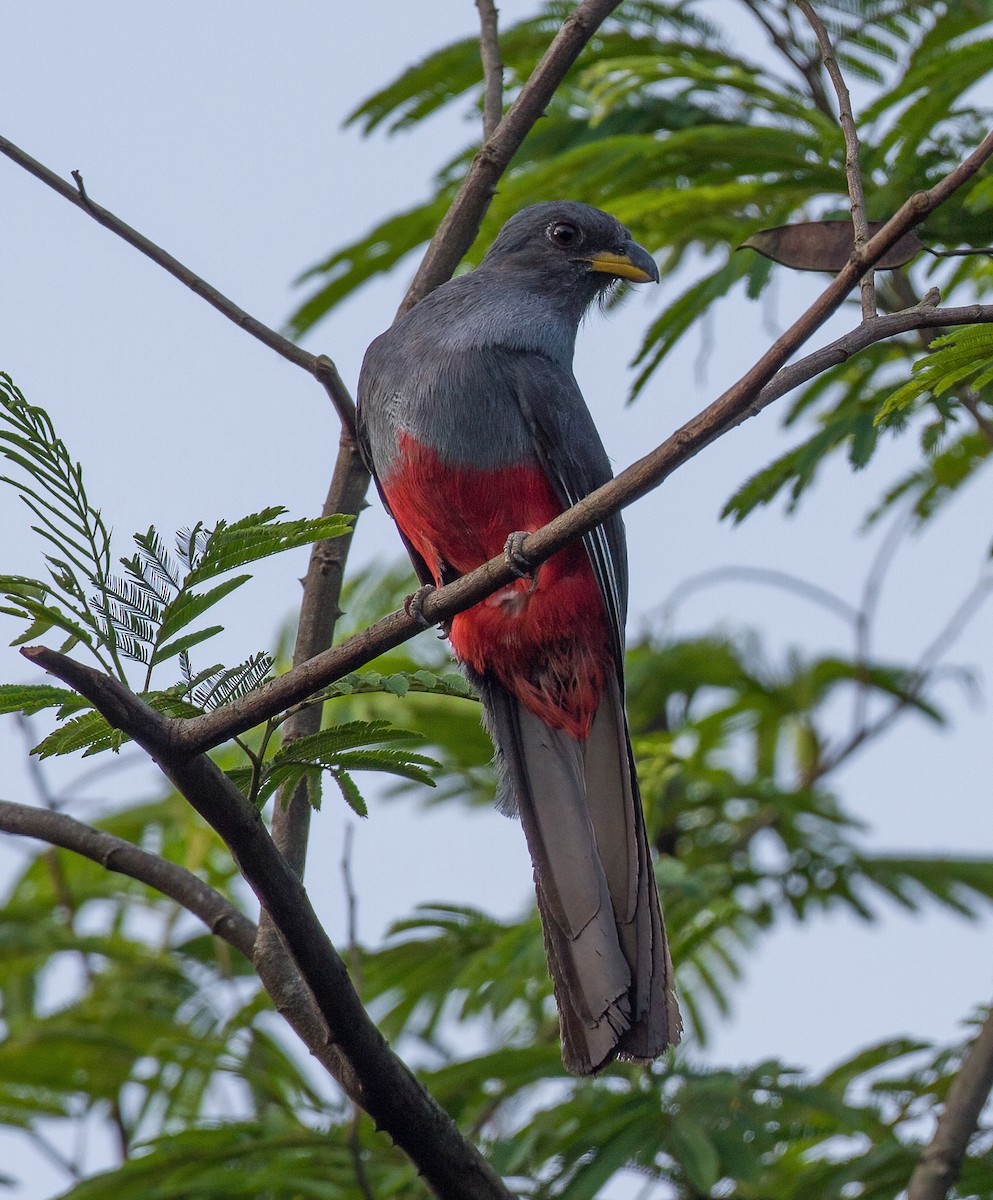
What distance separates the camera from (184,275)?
3820 mm

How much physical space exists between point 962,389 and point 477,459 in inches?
51.3

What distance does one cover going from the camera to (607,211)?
15.3 feet

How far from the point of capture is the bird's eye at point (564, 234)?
4762 mm

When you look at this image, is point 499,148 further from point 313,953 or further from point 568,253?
point 313,953

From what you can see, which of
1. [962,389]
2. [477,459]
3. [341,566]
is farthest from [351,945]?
[962,389]

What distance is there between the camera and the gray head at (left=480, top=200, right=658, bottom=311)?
4.66 metres

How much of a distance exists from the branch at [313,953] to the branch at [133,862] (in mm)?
590

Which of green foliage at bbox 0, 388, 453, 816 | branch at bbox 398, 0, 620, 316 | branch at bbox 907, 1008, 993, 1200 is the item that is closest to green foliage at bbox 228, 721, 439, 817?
green foliage at bbox 0, 388, 453, 816

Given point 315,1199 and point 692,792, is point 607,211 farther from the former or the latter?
point 315,1199

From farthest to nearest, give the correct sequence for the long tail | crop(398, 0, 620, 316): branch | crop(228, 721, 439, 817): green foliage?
crop(398, 0, 620, 316): branch < the long tail < crop(228, 721, 439, 817): green foliage

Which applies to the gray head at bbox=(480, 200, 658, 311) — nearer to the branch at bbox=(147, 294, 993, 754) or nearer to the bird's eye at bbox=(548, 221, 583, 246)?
the bird's eye at bbox=(548, 221, 583, 246)

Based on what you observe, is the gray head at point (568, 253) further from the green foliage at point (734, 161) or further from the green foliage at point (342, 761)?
the green foliage at point (342, 761)

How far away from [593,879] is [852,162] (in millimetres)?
1799

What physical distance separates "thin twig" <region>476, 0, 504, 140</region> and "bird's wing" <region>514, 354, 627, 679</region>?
677 mm
